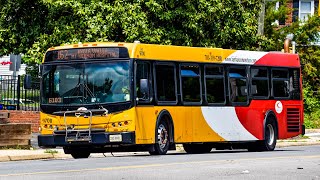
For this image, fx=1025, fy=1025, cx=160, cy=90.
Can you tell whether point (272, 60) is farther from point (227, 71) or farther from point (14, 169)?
point (14, 169)

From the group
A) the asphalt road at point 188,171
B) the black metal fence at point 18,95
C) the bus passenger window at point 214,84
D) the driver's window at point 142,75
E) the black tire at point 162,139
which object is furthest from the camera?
the black metal fence at point 18,95

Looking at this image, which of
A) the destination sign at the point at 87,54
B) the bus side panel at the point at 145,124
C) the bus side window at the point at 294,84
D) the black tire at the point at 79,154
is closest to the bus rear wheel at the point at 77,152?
the black tire at the point at 79,154

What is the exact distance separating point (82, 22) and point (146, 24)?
2370mm

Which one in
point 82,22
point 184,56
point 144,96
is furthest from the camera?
point 82,22

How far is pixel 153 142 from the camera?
80.1 feet

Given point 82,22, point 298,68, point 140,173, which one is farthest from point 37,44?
point 140,173

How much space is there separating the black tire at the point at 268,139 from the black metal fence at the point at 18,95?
10673 mm

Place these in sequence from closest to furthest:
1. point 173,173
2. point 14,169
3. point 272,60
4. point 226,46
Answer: point 173,173, point 14,169, point 272,60, point 226,46

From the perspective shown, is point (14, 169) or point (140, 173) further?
point (14, 169)

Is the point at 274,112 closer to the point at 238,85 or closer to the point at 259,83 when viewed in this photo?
the point at 259,83

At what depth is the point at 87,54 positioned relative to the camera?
24.5 metres

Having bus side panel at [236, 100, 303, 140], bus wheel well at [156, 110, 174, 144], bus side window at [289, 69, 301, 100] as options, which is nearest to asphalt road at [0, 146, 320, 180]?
bus wheel well at [156, 110, 174, 144]

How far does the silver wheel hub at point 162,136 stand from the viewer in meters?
24.8

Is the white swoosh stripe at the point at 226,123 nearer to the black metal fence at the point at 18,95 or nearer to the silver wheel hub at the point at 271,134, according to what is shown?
the silver wheel hub at the point at 271,134
